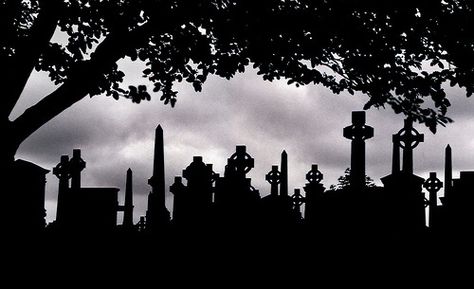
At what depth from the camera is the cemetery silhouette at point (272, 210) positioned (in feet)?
36.5

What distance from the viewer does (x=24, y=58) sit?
1044 cm

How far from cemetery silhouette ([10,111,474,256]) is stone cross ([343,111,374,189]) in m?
0.02

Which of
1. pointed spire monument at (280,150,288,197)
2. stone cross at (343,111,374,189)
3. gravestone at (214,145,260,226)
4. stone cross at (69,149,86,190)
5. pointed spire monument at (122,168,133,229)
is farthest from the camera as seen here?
pointed spire monument at (280,150,288,197)

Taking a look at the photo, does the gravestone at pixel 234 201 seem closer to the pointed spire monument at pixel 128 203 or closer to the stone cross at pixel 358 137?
the stone cross at pixel 358 137

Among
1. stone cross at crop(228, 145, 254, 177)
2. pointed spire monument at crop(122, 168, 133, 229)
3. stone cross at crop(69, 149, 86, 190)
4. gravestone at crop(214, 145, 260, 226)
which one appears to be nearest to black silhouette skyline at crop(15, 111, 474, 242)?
gravestone at crop(214, 145, 260, 226)

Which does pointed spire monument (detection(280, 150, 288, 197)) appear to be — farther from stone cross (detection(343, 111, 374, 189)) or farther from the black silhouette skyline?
stone cross (detection(343, 111, 374, 189))

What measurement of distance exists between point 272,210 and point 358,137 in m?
2.38

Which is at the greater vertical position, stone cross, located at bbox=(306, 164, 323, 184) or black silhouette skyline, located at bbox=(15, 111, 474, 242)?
stone cross, located at bbox=(306, 164, 323, 184)

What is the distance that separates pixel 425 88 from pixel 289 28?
241 centimetres

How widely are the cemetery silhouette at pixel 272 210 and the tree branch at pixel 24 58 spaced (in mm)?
2344

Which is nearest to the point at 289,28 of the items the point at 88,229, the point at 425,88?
the point at 425,88

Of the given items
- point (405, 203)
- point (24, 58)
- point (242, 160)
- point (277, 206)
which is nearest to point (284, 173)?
point (242, 160)

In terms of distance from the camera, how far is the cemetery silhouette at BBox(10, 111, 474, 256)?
11133mm

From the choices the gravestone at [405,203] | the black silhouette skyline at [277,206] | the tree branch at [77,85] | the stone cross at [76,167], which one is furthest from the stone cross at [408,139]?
the stone cross at [76,167]
